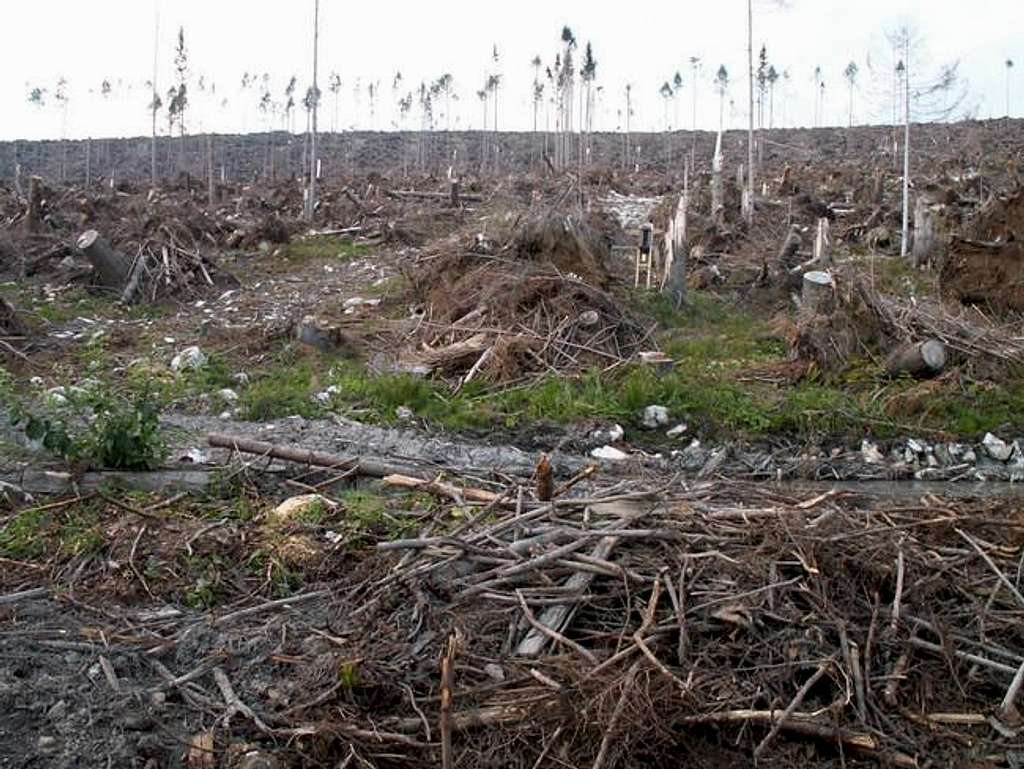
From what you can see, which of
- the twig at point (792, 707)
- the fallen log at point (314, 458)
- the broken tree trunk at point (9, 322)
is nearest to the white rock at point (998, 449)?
the fallen log at point (314, 458)

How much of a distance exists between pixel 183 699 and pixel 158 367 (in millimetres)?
6774

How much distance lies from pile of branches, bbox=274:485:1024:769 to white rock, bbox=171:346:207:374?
19.7 ft

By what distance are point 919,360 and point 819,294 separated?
136 cm

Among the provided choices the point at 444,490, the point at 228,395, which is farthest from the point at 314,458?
the point at 228,395

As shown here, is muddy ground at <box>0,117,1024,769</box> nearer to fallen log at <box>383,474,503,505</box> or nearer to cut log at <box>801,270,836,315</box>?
fallen log at <box>383,474,503,505</box>

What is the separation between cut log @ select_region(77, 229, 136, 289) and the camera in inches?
536

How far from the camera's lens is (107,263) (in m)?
13.7

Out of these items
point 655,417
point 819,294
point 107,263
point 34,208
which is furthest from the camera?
point 34,208

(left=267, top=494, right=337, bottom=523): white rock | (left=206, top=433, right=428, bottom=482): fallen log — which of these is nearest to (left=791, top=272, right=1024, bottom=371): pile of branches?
(left=206, top=433, right=428, bottom=482): fallen log

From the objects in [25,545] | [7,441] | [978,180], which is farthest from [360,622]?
[978,180]

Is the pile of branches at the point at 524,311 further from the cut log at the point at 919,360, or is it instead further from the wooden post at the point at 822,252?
the wooden post at the point at 822,252

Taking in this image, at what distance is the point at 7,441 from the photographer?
6.97 m

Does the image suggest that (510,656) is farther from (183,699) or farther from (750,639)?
(183,699)

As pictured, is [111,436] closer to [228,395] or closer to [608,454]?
[228,395]
